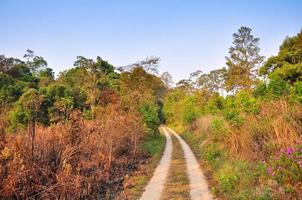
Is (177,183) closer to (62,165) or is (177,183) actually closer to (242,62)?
(62,165)

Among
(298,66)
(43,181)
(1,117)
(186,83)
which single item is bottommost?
(43,181)

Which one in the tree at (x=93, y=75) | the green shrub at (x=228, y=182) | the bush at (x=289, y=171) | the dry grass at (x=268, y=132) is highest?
the tree at (x=93, y=75)

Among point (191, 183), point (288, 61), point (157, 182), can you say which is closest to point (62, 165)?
point (157, 182)

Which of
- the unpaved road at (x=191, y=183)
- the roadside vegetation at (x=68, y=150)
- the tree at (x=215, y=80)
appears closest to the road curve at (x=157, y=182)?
the unpaved road at (x=191, y=183)

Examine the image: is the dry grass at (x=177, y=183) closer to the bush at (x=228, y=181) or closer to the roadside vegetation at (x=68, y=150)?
the bush at (x=228, y=181)

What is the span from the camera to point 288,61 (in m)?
30.5

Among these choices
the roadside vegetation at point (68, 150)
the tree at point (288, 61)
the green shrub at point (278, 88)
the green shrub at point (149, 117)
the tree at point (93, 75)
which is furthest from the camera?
the tree at point (288, 61)

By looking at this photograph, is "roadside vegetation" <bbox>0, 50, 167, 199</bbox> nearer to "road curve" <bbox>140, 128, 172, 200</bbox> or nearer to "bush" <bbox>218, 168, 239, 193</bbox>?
"road curve" <bbox>140, 128, 172, 200</bbox>

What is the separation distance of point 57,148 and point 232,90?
1442 inches

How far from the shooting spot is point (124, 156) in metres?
16.2

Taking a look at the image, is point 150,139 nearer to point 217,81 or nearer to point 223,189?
point 223,189

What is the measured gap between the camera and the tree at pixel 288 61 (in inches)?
1063

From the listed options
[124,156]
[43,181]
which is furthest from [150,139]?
[43,181]

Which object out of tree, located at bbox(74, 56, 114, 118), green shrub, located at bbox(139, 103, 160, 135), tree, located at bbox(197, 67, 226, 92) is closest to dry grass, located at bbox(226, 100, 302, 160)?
tree, located at bbox(74, 56, 114, 118)
